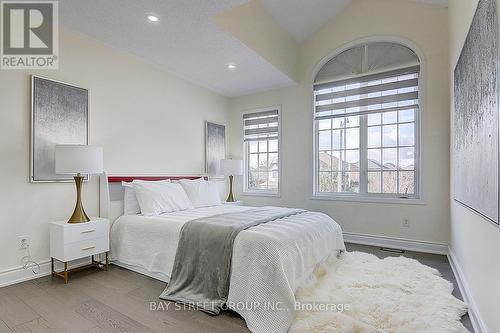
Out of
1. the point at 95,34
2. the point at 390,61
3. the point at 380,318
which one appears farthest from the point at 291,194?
the point at 95,34

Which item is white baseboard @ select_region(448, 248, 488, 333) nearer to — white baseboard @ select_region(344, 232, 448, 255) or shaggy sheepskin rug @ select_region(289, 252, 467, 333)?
shaggy sheepskin rug @ select_region(289, 252, 467, 333)

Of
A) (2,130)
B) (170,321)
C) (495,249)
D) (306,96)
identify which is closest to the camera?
(495,249)

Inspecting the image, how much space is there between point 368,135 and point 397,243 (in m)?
1.65

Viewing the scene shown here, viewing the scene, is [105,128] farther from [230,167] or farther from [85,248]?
[230,167]

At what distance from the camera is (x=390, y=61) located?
405 centimetres

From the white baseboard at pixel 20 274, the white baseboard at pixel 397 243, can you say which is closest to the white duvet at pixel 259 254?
the white baseboard at pixel 20 274

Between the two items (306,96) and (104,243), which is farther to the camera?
(306,96)

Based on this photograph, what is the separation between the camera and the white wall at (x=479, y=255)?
59.6 inches

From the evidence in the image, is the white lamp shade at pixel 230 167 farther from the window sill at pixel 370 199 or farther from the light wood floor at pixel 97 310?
the light wood floor at pixel 97 310

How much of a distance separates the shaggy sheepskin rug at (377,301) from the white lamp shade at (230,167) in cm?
246

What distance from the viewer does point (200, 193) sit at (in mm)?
3986

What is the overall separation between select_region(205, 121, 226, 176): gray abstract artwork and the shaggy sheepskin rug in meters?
2.85

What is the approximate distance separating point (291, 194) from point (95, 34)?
3.69 meters

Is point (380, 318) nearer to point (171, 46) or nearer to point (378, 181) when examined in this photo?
point (378, 181)
